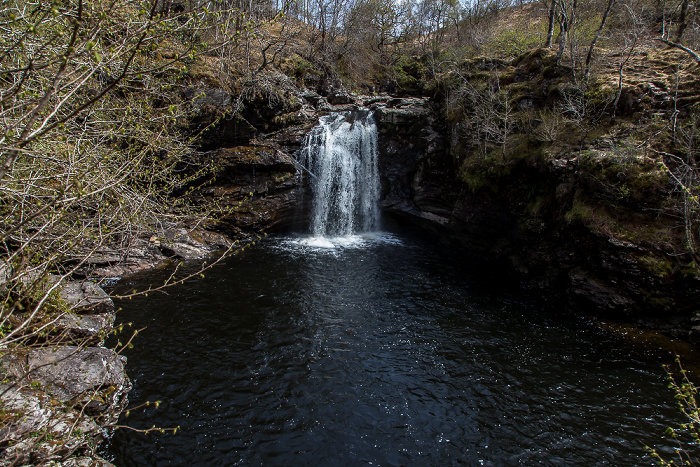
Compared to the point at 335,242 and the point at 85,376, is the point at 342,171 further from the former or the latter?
the point at 85,376

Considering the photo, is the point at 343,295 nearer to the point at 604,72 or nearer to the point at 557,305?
the point at 557,305

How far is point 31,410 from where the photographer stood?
487 cm

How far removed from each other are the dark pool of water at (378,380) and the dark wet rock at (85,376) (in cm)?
38

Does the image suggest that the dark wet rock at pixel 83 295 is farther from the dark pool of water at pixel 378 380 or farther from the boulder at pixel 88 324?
the dark pool of water at pixel 378 380

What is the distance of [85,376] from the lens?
19.7ft

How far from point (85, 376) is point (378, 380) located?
5420mm

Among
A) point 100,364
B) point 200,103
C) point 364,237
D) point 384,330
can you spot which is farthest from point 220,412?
point 200,103

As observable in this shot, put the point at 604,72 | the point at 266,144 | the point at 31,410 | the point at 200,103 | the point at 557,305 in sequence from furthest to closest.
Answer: the point at 266,144 → the point at 200,103 → the point at 604,72 → the point at 557,305 → the point at 31,410

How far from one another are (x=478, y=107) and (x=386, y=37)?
17.8m

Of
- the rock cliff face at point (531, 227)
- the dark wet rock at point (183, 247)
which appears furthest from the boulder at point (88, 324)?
the rock cliff face at point (531, 227)

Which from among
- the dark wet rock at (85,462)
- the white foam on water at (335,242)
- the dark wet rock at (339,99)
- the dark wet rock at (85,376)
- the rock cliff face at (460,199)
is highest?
the dark wet rock at (339,99)

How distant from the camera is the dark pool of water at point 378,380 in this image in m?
5.88

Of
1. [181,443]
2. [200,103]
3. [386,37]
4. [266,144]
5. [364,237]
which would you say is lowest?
[181,443]

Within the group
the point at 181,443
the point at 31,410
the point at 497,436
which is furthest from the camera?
the point at 497,436
